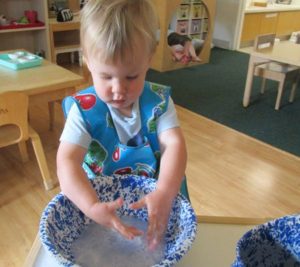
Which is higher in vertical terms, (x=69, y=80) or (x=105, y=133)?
(x=105, y=133)

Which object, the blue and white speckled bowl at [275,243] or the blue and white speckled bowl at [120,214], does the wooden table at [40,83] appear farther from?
the blue and white speckled bowl at [275,243]

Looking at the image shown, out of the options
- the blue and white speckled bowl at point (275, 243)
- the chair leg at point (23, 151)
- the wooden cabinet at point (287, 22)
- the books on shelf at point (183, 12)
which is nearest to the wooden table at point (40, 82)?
the chair leg at point (23, 151)

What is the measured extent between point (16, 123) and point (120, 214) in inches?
43.8

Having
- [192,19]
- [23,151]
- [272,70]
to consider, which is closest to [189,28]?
[192,19]

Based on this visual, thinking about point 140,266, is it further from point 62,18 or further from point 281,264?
point 62,18

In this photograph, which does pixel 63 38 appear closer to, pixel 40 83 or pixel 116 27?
pixel 40 83

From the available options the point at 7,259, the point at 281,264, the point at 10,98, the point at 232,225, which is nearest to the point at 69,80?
the point at 10,98

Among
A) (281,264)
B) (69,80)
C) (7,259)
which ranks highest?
(281,264)

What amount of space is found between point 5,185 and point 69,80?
0.62m

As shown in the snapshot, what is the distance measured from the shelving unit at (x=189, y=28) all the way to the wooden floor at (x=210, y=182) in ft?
4.92

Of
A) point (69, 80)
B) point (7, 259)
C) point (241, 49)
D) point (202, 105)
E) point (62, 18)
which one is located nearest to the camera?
point (7, 259)

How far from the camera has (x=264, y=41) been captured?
2781 mm

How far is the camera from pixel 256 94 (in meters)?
3.17

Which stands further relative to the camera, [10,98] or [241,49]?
[241,49]
